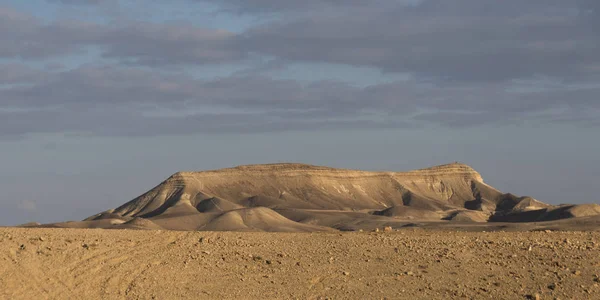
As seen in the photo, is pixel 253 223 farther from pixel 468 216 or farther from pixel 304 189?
pixel 304 189

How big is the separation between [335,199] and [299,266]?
336ft

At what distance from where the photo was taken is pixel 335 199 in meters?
123

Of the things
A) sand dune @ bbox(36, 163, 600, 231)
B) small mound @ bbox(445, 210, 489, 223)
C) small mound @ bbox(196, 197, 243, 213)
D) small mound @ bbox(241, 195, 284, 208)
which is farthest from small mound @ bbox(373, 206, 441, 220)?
small mound @ bbox(196, 197, 243, 213)

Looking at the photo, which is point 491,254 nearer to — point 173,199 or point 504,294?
point 504,294

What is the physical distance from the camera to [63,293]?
1934cm

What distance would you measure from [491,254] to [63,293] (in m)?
10.6

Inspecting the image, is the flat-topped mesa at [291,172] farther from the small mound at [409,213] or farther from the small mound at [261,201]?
the small mound at [409,213]

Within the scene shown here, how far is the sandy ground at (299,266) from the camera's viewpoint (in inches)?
760

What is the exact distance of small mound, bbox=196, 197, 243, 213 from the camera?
10256 centimetres

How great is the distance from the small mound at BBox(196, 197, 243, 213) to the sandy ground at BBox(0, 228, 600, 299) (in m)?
79.0

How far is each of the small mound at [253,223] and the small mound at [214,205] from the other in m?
18.5

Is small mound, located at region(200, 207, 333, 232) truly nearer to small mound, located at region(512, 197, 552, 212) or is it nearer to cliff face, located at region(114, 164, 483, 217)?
cliff face, located at region(114, 164, 483, 217)

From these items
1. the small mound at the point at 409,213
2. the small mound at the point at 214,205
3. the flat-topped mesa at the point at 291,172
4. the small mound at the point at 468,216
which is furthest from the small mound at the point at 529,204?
the small mound at the point at 214,205

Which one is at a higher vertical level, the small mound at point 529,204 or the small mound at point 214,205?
the small mound at point 214,205
